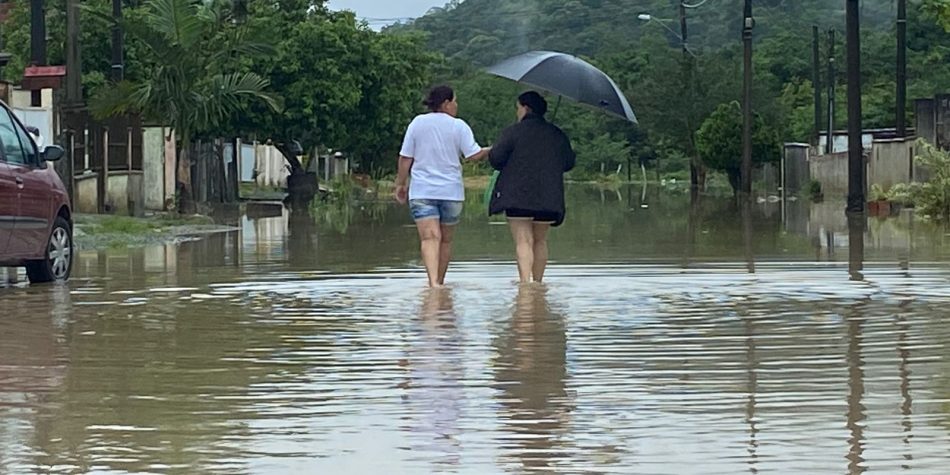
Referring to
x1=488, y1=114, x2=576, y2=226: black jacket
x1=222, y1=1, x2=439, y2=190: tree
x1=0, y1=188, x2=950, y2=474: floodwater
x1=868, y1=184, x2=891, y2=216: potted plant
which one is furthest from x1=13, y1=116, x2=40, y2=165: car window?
x1=222, y1=1, x2=439, y2=190: tree

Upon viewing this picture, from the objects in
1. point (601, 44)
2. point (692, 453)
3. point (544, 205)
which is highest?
point (601, 44)

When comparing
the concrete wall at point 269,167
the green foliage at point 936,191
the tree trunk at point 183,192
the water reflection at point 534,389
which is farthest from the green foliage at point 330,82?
the water reflection at point 534,389

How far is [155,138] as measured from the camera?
3659cm

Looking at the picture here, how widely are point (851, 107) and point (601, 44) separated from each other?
248 ft

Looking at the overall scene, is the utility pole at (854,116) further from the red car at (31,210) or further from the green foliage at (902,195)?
the red car at (31,210)

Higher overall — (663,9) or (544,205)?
(663,9)

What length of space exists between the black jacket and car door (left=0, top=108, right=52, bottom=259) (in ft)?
12.9

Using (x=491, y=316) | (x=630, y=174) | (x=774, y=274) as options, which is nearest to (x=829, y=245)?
(x=774, y=274)

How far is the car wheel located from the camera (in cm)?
1562

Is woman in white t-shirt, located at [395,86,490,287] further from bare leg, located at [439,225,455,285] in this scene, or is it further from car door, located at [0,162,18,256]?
car door, located at [0,162,18,256]

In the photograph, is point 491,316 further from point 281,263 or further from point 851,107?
point 851,107

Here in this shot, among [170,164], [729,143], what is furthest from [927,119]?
[729,143]

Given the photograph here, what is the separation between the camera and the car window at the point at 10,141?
49.7 feet

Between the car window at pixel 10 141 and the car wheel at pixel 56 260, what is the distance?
2.46 feet
